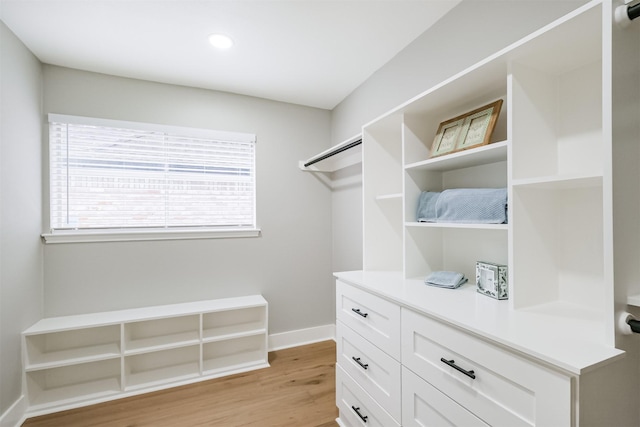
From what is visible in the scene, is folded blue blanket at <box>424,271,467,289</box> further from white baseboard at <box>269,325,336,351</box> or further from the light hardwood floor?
white baseboard at <box>269,325,336,351</box>

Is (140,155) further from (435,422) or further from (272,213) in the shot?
(435,422)

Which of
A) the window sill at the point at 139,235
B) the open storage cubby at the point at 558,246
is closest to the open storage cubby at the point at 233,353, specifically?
the window sill at the point at 139,235

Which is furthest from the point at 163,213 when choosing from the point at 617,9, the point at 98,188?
the point at 617,9

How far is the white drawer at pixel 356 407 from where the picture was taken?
4.69 feet

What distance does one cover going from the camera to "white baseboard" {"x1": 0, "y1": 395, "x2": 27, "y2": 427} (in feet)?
5.87

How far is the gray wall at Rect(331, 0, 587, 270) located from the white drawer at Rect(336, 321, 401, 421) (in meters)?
1.01

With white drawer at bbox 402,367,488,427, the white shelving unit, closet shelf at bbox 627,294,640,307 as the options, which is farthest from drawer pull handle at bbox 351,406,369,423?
closet shelf at bbox 627,294,640,307

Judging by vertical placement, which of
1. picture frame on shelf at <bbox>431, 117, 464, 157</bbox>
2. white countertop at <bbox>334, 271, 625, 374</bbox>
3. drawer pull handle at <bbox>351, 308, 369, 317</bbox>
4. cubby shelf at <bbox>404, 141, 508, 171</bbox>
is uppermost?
picture frame on shelf at <bbox>431, 117, 464, 157</bbox>

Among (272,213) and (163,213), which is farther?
(272,213)

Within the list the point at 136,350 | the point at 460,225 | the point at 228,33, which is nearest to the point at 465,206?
the point at 460,225

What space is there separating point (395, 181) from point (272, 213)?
142 centimetres

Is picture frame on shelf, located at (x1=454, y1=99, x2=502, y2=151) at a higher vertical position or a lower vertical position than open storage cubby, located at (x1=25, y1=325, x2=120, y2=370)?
higher

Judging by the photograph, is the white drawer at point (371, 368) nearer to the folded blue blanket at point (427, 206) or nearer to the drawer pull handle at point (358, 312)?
the drawer pull handle at point (358, 312)

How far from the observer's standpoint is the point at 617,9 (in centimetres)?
78
